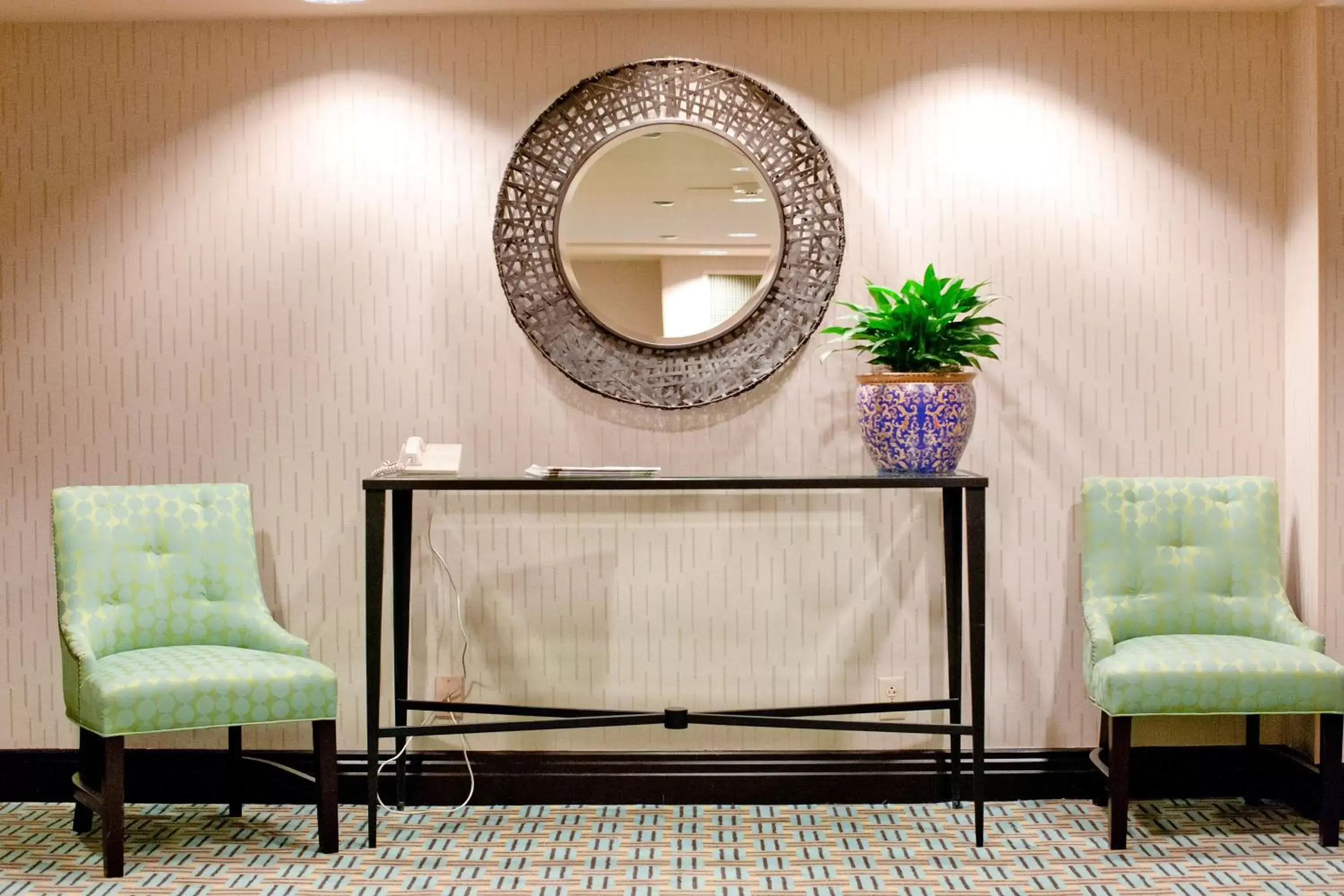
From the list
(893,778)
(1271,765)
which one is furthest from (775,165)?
(1271,765)

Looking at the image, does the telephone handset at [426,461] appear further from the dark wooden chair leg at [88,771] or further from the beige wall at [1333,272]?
the beige wall at [1333,272]

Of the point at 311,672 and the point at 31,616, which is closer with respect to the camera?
the point at 311,672

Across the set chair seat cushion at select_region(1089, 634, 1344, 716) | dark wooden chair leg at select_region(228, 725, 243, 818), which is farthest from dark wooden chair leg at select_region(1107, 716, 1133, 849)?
dark wooden chair leg at select_region(228, 725, 243, 818)

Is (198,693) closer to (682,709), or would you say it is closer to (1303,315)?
(682,709)

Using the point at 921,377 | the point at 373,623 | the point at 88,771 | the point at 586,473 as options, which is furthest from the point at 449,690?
the point at 921,377

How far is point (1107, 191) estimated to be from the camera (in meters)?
3.29

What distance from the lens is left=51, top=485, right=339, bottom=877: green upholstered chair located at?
8.91ft

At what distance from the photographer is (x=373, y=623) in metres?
2.94

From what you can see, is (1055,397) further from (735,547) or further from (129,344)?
(129,344)

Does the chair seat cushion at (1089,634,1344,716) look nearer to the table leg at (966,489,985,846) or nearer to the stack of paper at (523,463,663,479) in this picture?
the table leg at (966,489,985,846)

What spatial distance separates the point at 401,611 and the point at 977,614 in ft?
4.94

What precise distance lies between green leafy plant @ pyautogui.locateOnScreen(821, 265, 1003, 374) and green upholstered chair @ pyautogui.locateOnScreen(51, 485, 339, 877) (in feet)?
5.17

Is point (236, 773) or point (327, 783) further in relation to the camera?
point (236, 773)

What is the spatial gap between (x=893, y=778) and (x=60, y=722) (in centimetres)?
231
